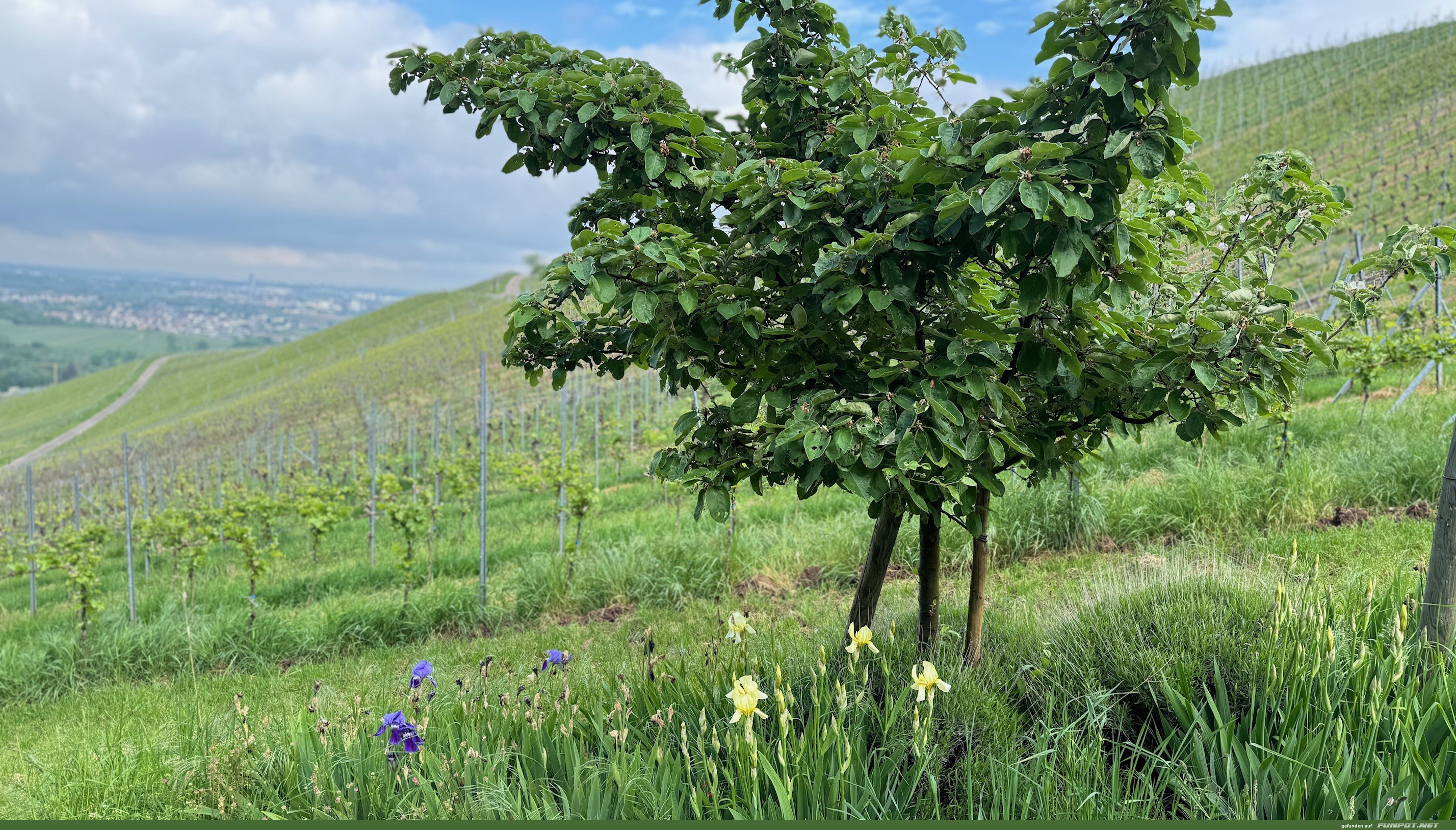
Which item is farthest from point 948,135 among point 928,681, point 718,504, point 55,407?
point 55,407

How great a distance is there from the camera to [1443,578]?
3025 mm

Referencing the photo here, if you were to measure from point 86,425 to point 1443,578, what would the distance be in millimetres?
90481

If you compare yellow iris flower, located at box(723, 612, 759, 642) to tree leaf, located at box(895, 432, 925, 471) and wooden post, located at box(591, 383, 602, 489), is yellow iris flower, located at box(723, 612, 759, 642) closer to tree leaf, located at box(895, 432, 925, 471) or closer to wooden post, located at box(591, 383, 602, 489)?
tree leaf, located at box(895, 432, 925, 471)

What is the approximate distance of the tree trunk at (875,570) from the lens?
3561mm

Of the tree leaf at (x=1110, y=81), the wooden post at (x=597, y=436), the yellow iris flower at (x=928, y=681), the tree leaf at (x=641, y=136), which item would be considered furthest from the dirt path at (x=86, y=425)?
the tree leaf at (x=1110, y=81)

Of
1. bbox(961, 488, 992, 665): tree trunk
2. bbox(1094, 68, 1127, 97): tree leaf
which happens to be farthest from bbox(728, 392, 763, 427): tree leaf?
bbox(1094, 68, 1127, 97): tree leaf

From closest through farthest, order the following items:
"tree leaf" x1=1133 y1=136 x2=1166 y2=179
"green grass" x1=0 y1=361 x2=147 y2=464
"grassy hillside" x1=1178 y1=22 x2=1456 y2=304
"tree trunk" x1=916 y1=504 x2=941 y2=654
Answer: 1. "tree leaf" x1=1133 y1=136 x2=1166 y2=179
2. "tree trunk" x1=916 y1=504 x2=941 y2=654
3. "grassy hillside" x1=1178 y1=22 x2=1456 y2=304
4. "green grass" x1=0 y1=361 x2=147 y2=464

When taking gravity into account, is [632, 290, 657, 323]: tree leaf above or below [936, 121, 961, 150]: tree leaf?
below

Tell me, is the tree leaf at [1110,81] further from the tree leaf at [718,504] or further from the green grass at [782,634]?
the green grass at [782,634]

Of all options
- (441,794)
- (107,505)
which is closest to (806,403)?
(441,794)

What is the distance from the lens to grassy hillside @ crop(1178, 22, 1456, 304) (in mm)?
26969

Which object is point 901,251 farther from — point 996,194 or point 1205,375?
point 1205,375

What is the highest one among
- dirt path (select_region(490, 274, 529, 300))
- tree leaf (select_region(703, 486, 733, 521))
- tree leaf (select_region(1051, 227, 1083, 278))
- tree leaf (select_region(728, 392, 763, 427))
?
dirt path (select_region(490, 274, 529, 300))

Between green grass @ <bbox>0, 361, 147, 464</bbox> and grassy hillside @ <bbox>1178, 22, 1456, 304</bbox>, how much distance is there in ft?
271
